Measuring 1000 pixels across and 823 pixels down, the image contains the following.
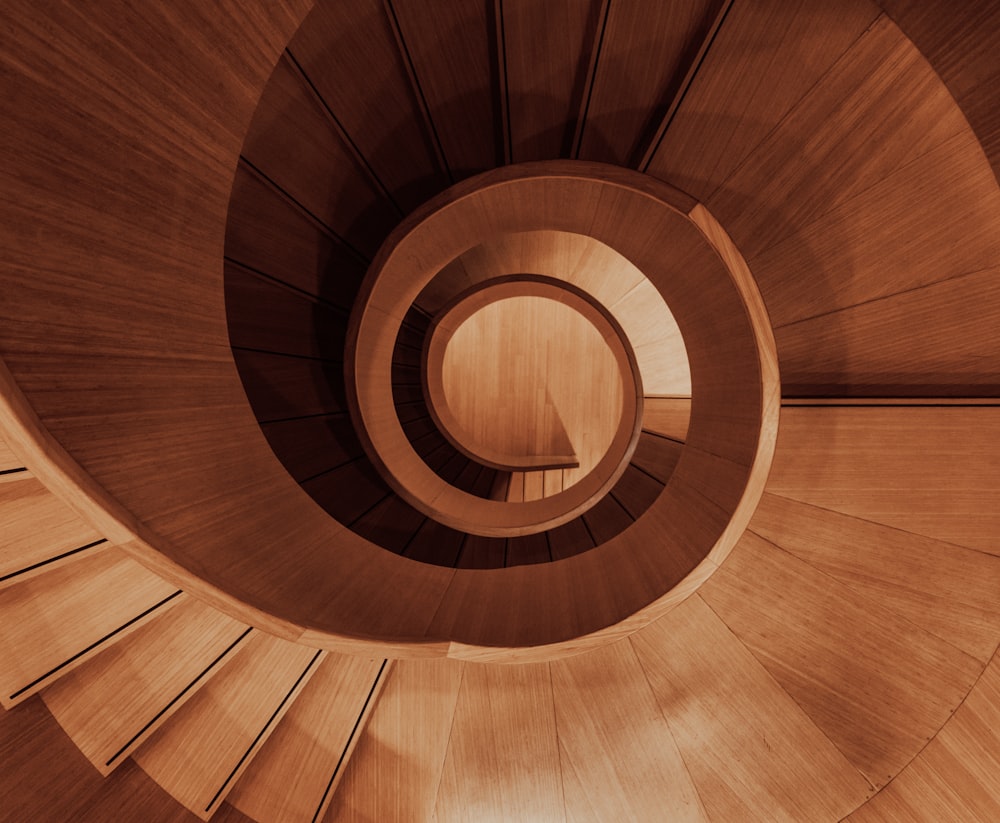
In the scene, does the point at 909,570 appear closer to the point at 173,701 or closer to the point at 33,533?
the point at 173,701

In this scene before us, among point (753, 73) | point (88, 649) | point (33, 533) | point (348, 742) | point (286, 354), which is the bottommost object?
point (348, 742)

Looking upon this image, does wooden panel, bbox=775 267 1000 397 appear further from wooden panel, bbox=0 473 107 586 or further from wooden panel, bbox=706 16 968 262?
wooden panel, bbox=0 473 107 586

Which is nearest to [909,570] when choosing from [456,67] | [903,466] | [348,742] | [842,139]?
[903,466]

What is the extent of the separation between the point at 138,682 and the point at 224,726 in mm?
402

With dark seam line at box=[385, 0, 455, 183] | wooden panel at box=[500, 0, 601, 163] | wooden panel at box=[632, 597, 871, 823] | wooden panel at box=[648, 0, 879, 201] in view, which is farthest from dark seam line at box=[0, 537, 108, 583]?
wooden panel at box=[648, 0, 879, 201]

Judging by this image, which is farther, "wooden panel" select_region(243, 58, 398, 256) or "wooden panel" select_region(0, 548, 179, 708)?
"wooden panel" select_region(243, 58, 398, 256)

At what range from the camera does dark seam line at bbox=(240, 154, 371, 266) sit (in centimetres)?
200

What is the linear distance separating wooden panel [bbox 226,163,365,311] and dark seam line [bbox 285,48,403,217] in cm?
39

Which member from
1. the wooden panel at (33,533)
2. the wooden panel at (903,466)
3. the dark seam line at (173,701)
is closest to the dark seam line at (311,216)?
the wooden panel at (33,533)

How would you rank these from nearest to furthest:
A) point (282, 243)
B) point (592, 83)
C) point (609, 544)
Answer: point (592, 83), point (282, 243), point (609, 544)

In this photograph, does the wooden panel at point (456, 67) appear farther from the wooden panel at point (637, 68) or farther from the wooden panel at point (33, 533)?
the wooden panel at point (33, 533)

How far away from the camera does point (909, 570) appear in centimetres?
192

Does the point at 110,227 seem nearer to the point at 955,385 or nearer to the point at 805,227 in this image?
the point at 805,227

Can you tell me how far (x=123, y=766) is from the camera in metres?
1.80
